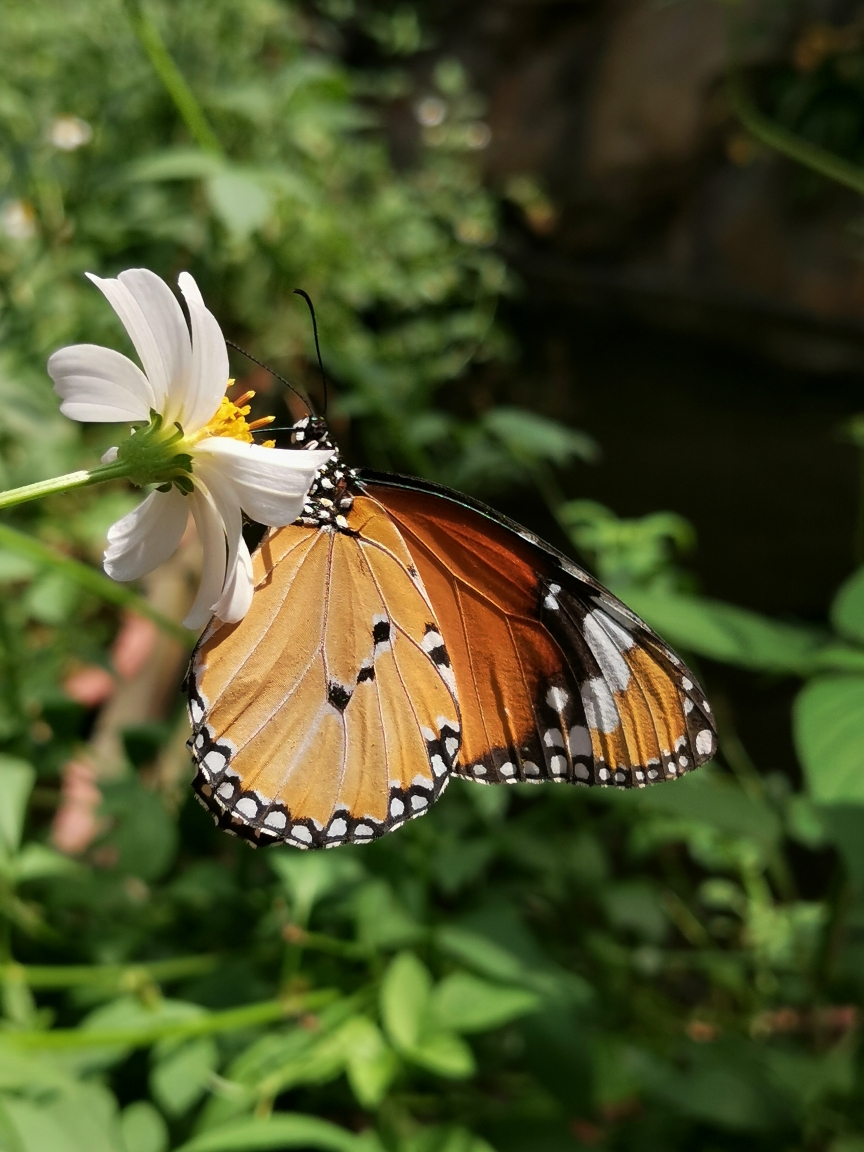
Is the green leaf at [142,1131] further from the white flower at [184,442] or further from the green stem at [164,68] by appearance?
the green stem at [164,68]

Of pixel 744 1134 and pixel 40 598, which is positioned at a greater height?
pixel 40 598

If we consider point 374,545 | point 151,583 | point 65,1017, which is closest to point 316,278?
point 151,583

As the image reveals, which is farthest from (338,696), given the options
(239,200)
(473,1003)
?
(239,200)

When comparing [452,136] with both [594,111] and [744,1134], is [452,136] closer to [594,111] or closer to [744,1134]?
[594,111]

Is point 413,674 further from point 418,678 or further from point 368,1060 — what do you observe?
point 368,1060

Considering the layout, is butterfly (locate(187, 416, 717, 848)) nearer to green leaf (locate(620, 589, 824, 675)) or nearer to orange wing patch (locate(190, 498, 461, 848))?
orange wing patch (locate(190, 498, 461, 848))

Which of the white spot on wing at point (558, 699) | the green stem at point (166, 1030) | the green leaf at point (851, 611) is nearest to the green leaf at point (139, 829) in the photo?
the green stem at point (166, 1030)
